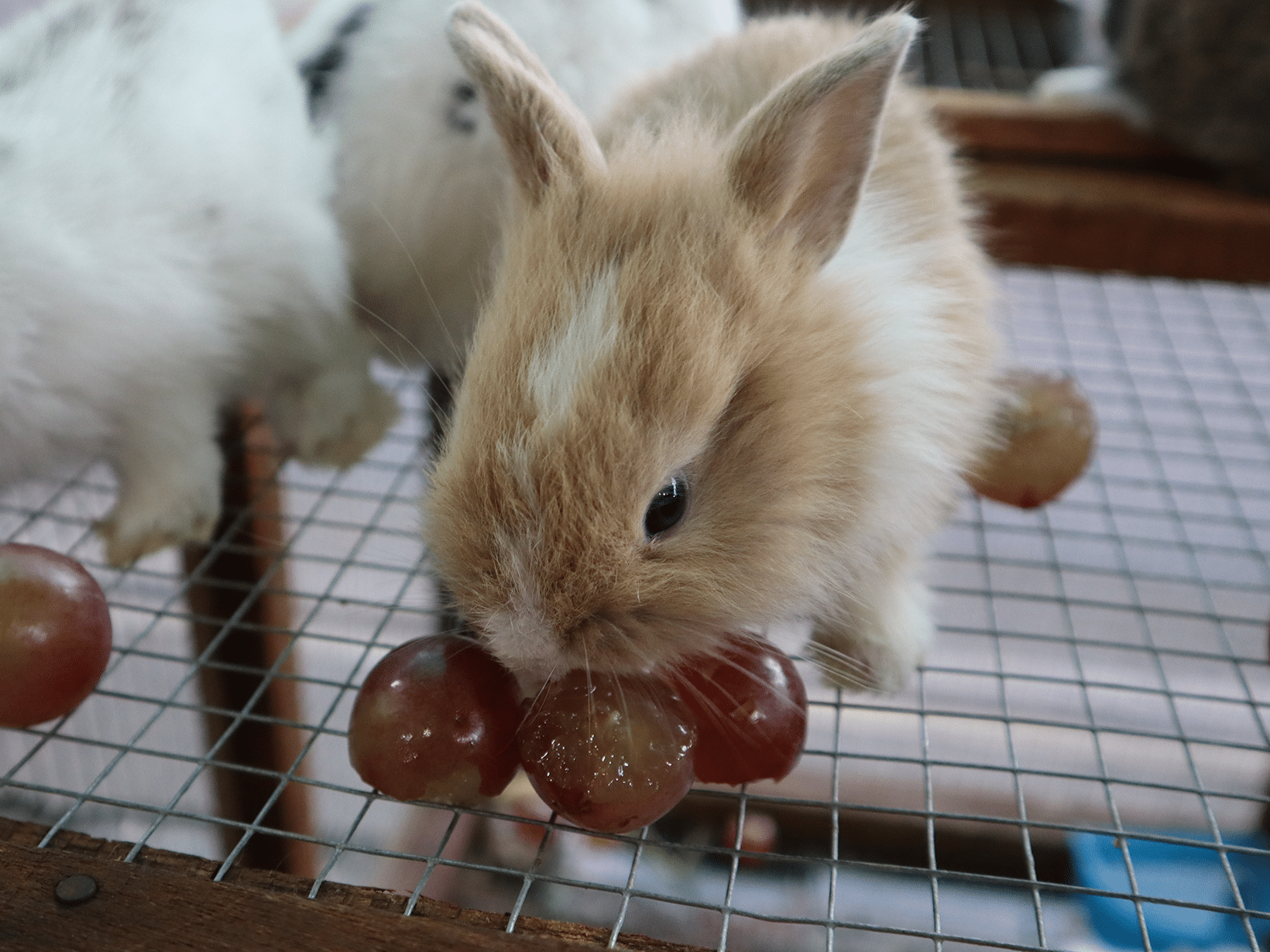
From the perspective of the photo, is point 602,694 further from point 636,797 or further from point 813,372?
point 813,372

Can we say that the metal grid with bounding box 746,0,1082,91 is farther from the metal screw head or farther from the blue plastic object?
the metal screw head

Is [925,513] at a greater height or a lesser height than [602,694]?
lesser

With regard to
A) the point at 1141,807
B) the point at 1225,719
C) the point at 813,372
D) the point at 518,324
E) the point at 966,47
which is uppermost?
Answer: the point at 518,324

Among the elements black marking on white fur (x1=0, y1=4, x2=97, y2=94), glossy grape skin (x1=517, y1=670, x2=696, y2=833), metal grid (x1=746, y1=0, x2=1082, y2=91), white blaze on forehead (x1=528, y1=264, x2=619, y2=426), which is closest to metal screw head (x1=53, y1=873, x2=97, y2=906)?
glossy grape skin (x1=517, y1=670, x2=696, y2=833)

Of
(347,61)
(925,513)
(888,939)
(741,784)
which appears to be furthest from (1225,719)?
(347,61)

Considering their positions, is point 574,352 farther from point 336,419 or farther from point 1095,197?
point 1095,197

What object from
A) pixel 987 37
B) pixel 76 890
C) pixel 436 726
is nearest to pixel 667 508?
pixel 436 726
